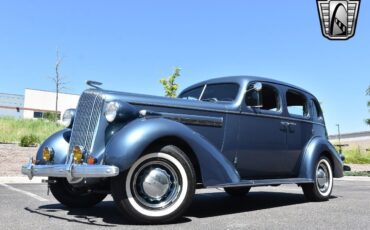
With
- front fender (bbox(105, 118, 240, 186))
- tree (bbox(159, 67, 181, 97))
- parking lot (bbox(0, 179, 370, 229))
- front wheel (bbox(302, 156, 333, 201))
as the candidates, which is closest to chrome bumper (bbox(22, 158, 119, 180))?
front fender (bbox(105, 118, 240, 186))

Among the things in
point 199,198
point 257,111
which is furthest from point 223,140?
point 199,198

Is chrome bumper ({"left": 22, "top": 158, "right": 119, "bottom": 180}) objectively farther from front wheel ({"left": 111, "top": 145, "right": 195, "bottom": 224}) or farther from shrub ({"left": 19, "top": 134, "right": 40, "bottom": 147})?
shrub ({"left": 19, "top": 134, "right": 40, "bottom": 147})

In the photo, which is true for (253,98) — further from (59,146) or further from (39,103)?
(39,103)

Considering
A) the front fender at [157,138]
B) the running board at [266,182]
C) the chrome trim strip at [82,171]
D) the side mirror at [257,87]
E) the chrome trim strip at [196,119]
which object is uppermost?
the side mirror at [257,87]

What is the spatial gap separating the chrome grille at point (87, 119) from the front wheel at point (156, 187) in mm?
652

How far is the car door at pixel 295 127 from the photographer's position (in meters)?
6.68

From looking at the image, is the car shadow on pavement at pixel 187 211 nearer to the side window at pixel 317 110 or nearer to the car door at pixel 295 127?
the car door at pixel 295 127

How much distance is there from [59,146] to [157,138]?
1670mm

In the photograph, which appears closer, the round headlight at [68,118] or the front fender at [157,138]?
the front fender at [157,138]

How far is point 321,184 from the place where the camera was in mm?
7164

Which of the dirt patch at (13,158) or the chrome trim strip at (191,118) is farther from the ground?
the chrome trim strip at (191,118)

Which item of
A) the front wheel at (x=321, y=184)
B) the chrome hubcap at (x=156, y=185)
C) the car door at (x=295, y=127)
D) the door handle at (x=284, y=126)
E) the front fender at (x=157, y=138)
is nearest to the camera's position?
the front fender at (x=157, y=138)

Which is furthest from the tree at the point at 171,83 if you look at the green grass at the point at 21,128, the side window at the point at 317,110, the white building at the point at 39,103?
the white building at the point at 39,103

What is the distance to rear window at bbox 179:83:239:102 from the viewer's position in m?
6.21
